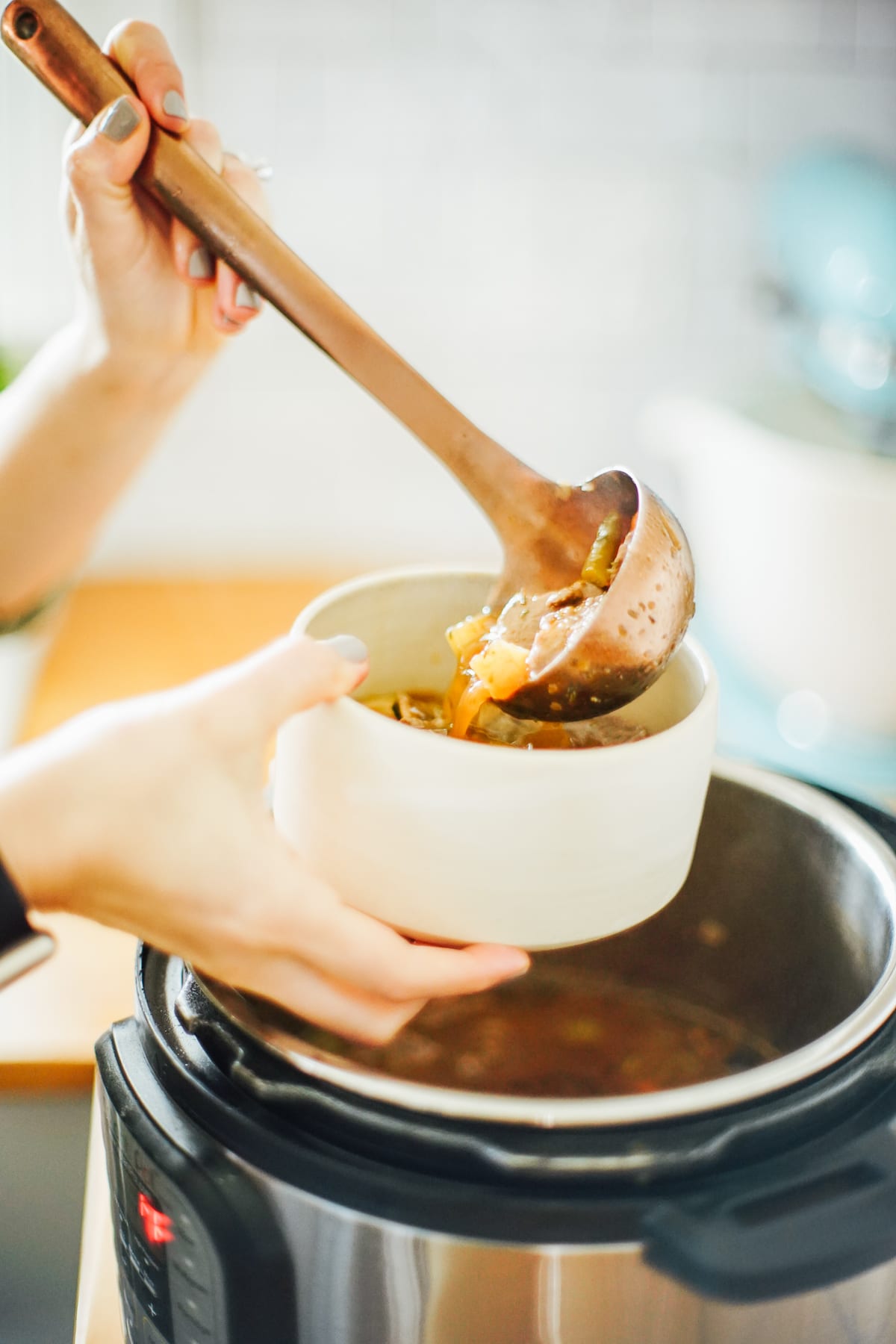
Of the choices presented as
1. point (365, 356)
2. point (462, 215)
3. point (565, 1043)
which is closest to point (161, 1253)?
point (565, 1043)

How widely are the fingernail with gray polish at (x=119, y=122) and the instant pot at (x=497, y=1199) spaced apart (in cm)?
37

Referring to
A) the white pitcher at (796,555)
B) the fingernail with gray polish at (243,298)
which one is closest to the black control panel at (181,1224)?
the fingernail with gray polish at (243,298)

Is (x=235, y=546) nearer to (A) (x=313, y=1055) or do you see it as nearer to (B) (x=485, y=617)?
(B) (x=485, y=617)

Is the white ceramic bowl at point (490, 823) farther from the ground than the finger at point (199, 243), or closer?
closer

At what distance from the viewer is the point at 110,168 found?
52cm

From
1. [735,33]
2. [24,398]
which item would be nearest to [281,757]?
[24,398]

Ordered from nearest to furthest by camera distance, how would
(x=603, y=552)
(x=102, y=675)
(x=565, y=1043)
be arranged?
(x=603, y=552), (x=565, y=1043), (x=102, y=675)

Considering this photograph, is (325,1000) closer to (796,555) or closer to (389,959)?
(389,959)

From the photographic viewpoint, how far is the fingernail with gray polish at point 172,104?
1.70ft

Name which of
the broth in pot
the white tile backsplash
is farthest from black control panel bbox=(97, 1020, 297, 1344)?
the white tile backsplash

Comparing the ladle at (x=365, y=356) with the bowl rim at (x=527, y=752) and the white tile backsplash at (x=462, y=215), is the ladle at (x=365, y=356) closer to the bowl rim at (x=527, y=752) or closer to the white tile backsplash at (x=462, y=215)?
the bowl rim at (x=527, y=752)

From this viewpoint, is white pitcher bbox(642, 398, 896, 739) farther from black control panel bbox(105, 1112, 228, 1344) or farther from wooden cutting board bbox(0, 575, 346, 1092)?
black control panel bbox(105, 1112, 228, 1344)

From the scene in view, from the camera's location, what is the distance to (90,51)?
508mm

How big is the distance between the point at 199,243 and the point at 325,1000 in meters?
0.39
